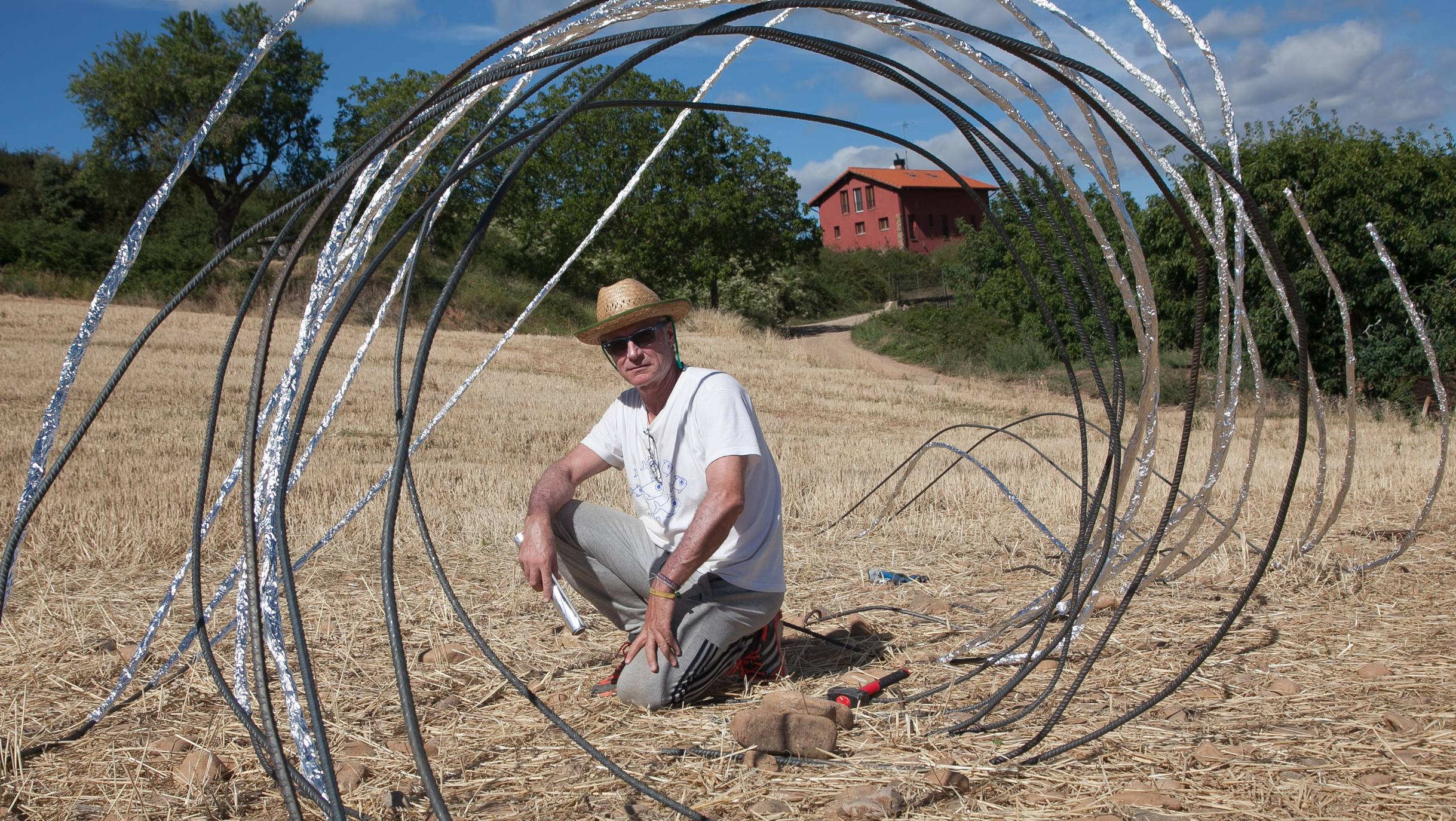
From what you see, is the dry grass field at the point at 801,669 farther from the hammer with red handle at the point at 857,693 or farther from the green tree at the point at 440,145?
the green tree at the point at 440,145

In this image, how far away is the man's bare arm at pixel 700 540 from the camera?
3.37m

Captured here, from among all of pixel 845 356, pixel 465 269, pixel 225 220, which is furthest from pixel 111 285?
pixel 225 220

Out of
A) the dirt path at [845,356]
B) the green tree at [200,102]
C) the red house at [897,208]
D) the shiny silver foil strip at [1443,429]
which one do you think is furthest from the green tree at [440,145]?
the shiny silver foil strip at [1443,429]

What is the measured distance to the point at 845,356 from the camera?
27.0 metres

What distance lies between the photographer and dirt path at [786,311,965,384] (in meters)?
22.0

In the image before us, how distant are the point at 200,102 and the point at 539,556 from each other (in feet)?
123

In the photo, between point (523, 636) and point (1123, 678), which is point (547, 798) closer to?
point (523, 636)

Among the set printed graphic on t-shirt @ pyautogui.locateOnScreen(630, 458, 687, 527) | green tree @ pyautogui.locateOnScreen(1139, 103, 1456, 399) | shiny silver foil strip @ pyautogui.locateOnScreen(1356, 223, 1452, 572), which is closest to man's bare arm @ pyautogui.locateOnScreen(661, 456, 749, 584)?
printed graphic on t-shirt @ pyautogui.locateOnScreen(630, 458, 687, 527)

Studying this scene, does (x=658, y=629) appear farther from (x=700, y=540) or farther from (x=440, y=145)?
(x=440, y=145)

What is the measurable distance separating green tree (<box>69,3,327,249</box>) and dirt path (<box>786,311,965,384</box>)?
19.0m

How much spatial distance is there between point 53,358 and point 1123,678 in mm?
14877

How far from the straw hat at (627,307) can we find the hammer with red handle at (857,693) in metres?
1.47

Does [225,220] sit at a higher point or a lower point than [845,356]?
higher

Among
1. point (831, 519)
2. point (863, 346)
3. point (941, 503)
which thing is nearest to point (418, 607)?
point (831, 519)
